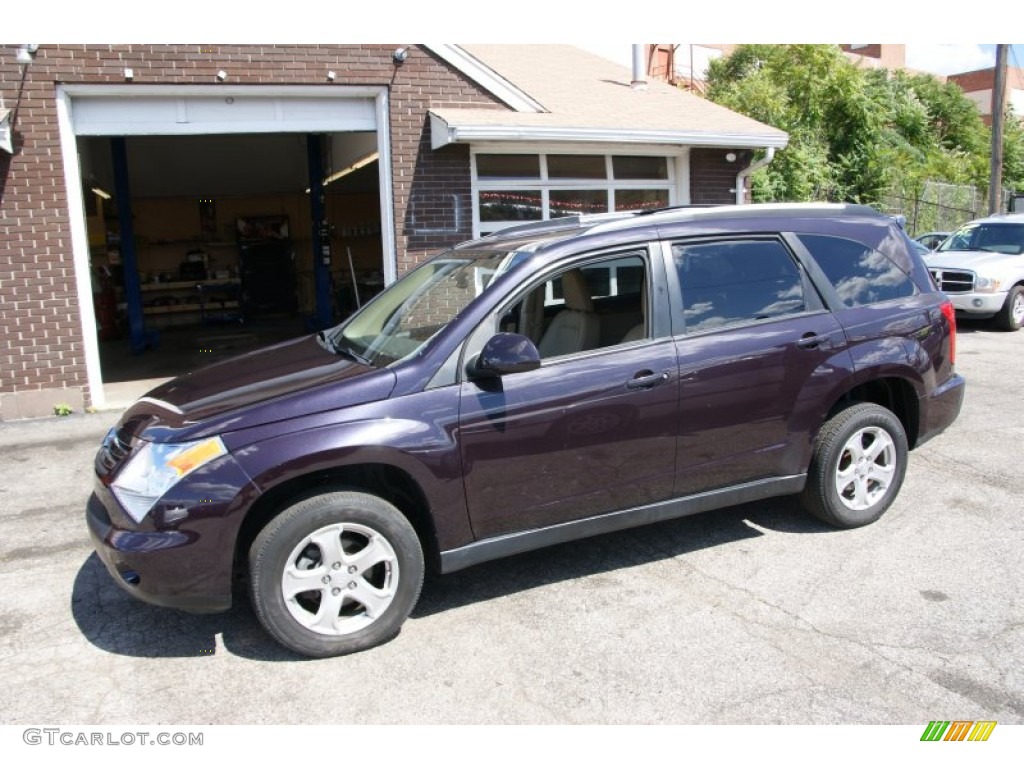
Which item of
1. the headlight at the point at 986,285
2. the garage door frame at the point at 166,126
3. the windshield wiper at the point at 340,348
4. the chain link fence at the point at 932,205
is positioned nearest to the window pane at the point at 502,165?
the garage door frame at the point at 166,126

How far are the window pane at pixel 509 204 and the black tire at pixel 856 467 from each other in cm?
602

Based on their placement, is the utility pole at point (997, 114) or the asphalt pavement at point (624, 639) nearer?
the asphalt pavement at point (624, 639)

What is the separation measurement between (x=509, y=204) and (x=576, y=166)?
3.40 feet

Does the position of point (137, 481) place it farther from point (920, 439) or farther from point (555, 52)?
point (555, 52)

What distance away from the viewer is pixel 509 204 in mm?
9922

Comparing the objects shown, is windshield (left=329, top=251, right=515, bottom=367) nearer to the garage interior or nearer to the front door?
the front door

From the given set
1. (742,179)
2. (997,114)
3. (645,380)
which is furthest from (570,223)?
(997,114)

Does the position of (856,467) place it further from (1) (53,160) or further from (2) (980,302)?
(2) (980,302)

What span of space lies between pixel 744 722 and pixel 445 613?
1.53 m

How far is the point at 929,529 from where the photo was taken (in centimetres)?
Answer: 480

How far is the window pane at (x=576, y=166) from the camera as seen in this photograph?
10.1m

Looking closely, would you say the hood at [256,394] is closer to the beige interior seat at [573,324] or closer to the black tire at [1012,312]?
the beige interior seat at [573,324]

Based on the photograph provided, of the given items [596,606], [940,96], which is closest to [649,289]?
[596,606]

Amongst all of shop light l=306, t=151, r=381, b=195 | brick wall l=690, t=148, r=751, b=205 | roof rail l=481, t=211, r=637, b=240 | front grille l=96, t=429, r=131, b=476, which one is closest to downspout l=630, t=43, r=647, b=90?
brick wall l=690, t=148, r=751, b=205
